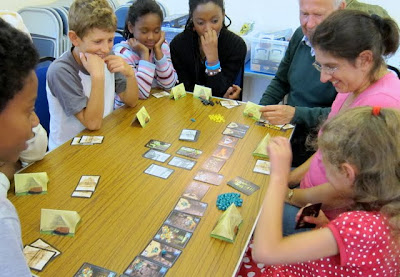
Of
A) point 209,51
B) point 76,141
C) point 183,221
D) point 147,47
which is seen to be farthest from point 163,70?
point 183,221

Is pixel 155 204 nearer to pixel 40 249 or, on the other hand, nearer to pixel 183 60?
pixel 40 249

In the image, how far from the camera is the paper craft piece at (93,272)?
36.4 inches

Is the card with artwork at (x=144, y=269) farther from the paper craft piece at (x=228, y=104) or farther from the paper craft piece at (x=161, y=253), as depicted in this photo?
the paper craft piece at (x=228, y=104)

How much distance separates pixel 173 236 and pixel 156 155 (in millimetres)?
482

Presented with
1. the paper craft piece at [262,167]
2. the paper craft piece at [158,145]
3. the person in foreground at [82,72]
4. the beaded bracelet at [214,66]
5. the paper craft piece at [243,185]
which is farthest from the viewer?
the beaded bracelet at [214,66]

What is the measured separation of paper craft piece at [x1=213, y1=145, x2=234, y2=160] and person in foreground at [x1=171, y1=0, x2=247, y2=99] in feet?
3.13

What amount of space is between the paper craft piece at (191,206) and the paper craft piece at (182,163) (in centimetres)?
21

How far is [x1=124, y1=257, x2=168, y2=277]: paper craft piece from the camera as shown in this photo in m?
0.93

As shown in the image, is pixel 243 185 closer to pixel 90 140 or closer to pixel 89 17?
pixel 90 140

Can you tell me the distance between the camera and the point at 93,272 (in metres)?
0.93

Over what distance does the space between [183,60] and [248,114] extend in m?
0.86

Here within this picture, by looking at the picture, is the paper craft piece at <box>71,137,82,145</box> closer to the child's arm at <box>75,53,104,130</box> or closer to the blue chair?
the child's arm at <box>75,53,104,130</box>

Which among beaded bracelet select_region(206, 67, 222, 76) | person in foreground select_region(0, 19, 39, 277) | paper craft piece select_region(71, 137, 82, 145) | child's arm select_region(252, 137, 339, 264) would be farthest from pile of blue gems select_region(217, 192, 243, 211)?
beaded bracelet select_region(206, 67, 222, 76)

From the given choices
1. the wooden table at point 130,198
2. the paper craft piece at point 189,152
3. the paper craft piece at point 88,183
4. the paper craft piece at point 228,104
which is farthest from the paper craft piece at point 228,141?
the paper craft piece at point 88,183
